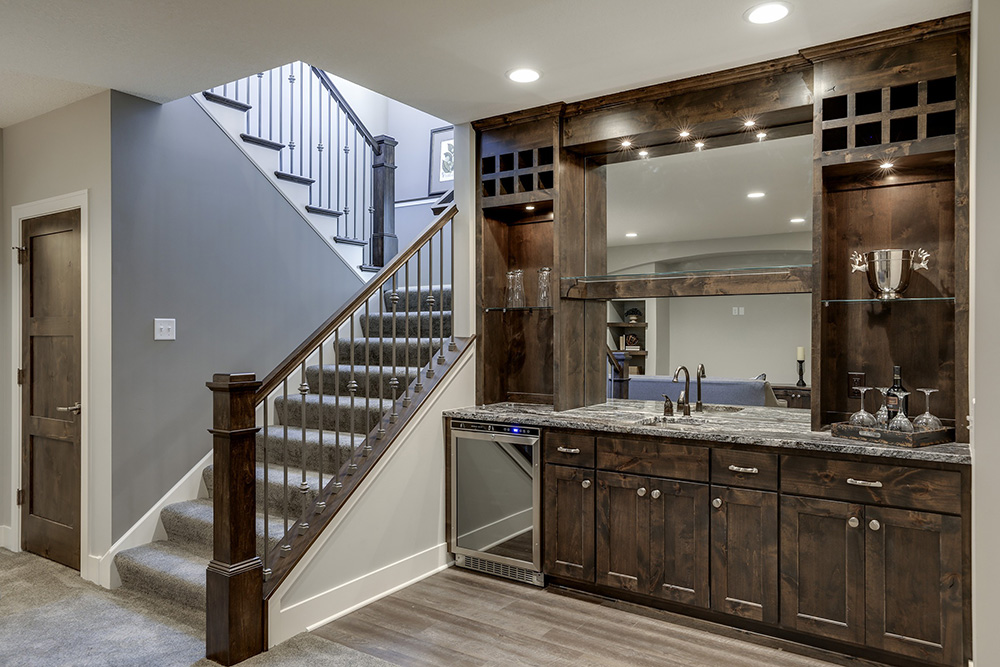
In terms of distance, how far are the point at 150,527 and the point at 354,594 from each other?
129cm

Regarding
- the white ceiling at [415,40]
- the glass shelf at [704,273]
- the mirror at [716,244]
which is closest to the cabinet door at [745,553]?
the mirror at [716,244]

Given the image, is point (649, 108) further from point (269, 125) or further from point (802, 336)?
point (269, 125)

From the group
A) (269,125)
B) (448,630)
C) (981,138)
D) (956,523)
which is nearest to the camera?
(981,138)

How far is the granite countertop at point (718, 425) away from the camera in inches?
101

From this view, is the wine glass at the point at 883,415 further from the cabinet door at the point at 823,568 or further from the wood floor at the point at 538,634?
the wood floor at the point at 538,634

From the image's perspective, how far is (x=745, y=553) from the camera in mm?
Result: 2871

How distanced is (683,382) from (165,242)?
9.70 feet

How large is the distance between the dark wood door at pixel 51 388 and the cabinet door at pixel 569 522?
2.58 metres

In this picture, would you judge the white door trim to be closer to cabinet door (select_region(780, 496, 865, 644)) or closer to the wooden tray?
cabinet door (select_region(780, 496, 865, 644))

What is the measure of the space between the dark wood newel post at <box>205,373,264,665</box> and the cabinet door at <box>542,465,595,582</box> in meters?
1.42

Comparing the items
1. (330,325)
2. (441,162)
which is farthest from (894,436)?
(441,162)

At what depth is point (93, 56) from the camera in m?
3.00

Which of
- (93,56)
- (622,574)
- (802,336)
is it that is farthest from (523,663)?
(93,56)

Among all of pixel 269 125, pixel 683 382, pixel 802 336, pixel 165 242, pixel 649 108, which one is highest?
pixel 269 125
